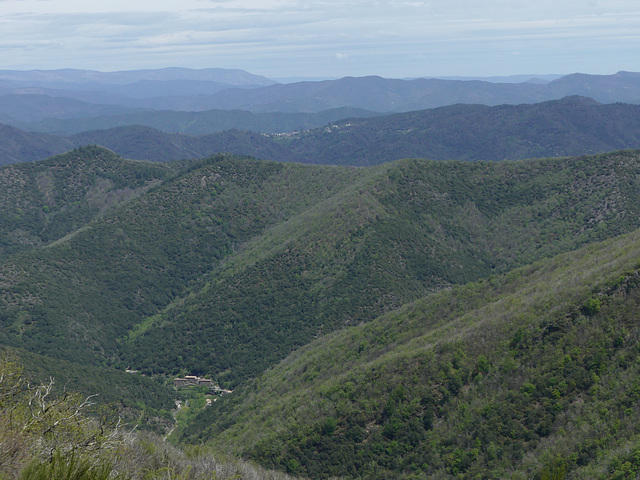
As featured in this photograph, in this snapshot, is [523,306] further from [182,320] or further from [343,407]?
[182,320]

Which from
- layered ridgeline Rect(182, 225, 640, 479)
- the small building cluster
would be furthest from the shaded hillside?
layered ridgeline Rect(182, 225, 640, 479)

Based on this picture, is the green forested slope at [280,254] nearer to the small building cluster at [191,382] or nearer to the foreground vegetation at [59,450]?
the small building cluster at [191,382]

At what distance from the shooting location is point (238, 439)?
42.1 meters

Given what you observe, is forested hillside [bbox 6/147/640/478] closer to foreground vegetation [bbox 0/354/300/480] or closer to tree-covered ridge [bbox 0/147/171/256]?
tree-covered ridge [bbox 0/147/171/256]

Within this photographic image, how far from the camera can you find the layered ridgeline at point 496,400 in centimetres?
2834

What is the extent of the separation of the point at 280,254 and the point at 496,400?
55.2 meters

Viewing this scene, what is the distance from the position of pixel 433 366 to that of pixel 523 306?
8.38 meters

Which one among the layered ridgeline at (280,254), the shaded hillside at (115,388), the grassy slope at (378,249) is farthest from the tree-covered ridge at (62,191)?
the shaded hillside at (115,388)

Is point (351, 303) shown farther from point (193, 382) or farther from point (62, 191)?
point (62, 191)

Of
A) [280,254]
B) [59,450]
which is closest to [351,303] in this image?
[280,254]

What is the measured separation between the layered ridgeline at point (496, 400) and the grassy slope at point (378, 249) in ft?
91.8

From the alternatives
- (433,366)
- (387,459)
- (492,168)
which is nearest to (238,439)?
(387,459)

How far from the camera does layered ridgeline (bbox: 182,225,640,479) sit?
2834cm

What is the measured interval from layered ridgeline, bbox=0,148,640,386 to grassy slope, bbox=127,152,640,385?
23 cm
